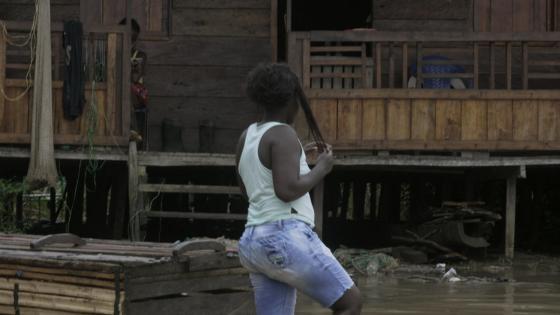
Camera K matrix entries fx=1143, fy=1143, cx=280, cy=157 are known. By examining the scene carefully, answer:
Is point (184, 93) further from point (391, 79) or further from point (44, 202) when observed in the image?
point (44, 202)

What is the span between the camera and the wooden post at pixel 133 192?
1192 centimetres

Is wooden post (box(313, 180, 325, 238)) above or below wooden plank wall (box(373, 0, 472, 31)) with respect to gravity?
below

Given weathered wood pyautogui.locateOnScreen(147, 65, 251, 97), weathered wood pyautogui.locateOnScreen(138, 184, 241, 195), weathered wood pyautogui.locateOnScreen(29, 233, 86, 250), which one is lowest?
weathered wood pyautogui.locateOnScreen(138, 184, 241, 195)

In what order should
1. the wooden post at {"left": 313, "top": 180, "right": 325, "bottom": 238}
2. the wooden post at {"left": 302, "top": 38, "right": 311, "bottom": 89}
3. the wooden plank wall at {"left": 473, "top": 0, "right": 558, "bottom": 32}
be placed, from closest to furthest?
the wooden post at {"left": 302, "top": 38, "right": 311, "bottom": 89} < the wooden post at {"left": 313, "top": 180, "right": 325, "bottom": 238} < the wooden plank wall at {"left": 473, "top": 0, "right": 558, "bottom": 32}

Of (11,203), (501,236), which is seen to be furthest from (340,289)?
(501,236)

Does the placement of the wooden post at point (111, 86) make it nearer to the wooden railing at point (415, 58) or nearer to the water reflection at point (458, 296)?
the wooden railing at point (415, 58)

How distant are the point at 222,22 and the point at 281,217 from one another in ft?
30.2

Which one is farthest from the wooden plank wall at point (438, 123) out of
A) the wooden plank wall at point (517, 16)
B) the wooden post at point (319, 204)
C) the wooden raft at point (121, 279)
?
the wooden raft at point (121, 279)

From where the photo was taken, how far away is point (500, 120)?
12.5 metres

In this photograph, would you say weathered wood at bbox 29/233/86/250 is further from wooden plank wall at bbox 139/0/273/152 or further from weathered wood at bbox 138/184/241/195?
wooden plank wall at bbox 139/0/273/152

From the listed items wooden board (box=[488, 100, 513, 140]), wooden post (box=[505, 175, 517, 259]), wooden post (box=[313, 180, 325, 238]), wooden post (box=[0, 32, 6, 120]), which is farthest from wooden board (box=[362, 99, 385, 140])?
wooden post (box=[0, 32, 6, 120])

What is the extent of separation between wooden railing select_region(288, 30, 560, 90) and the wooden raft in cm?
545

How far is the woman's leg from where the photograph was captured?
4773mm

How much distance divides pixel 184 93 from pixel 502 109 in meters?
3.76
